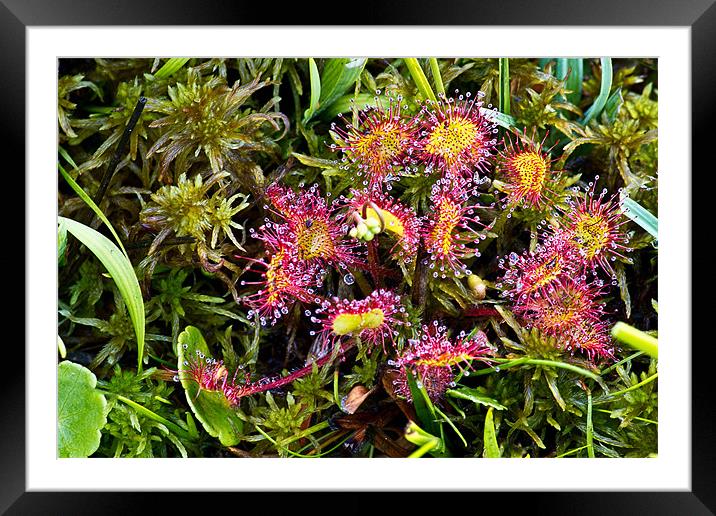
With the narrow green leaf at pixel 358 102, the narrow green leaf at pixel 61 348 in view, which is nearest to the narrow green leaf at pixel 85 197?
the narrow green leaf at pixel 61 348

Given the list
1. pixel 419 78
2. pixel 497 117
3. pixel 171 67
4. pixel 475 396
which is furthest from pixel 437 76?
pixel 475 396

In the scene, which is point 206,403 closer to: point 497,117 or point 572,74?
point 497,117

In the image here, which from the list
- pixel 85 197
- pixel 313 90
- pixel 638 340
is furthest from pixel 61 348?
pixel 638 340

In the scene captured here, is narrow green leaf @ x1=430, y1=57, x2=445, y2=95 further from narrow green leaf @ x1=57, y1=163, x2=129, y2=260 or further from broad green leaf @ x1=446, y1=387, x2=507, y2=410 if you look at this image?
narrow green leaf @ x1=57, y1=163, x2=129, y2=260

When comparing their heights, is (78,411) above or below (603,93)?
below

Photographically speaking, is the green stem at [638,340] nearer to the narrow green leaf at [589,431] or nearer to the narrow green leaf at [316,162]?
the narrow green leaf at [589,431]
